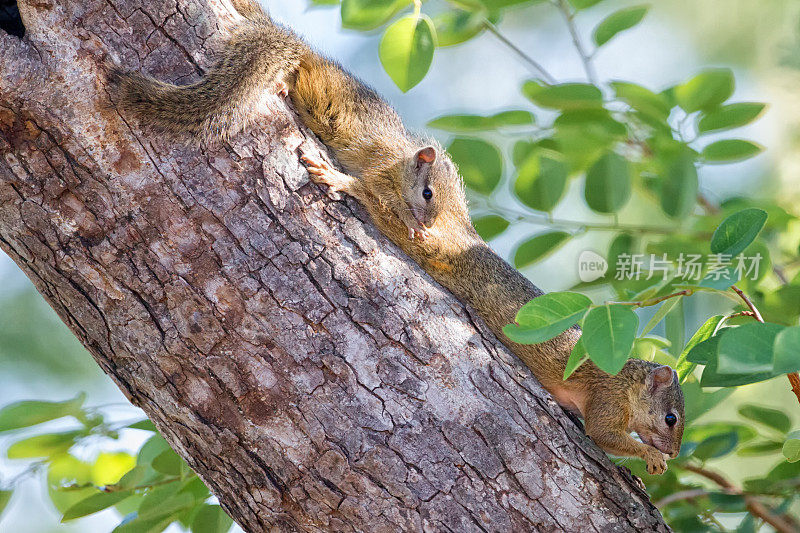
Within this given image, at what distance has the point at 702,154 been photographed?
315cm

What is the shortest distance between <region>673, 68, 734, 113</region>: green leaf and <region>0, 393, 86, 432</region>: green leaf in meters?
2.54

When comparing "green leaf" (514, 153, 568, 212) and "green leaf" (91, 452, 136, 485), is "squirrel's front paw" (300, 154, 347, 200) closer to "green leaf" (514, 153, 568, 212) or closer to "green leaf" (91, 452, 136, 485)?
"green leaf" (514, 153, 568, 212)

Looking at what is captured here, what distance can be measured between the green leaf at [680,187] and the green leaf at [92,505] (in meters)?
2.27

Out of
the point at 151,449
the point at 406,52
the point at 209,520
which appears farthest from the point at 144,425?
the point at 406,52

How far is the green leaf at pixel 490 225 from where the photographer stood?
3336 mm

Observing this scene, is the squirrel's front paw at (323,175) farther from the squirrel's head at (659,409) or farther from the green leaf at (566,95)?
the squirrel's head at (659,409)

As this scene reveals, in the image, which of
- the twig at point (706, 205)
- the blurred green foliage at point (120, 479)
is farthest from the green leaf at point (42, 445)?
the twig at point (706, 205)

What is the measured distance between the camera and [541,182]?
3117 mm

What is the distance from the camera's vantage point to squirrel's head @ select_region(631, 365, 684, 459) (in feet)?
10.7

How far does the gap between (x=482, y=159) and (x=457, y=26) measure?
1.88ft

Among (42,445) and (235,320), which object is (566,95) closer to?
(235,320)

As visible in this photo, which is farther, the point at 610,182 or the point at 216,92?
the point at 610,182

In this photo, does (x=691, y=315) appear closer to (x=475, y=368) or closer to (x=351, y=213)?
(x=475, y=368)

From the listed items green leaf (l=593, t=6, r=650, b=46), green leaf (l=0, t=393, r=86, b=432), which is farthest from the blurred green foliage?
green leaf (l=593, t=6, r=650, b=46)
